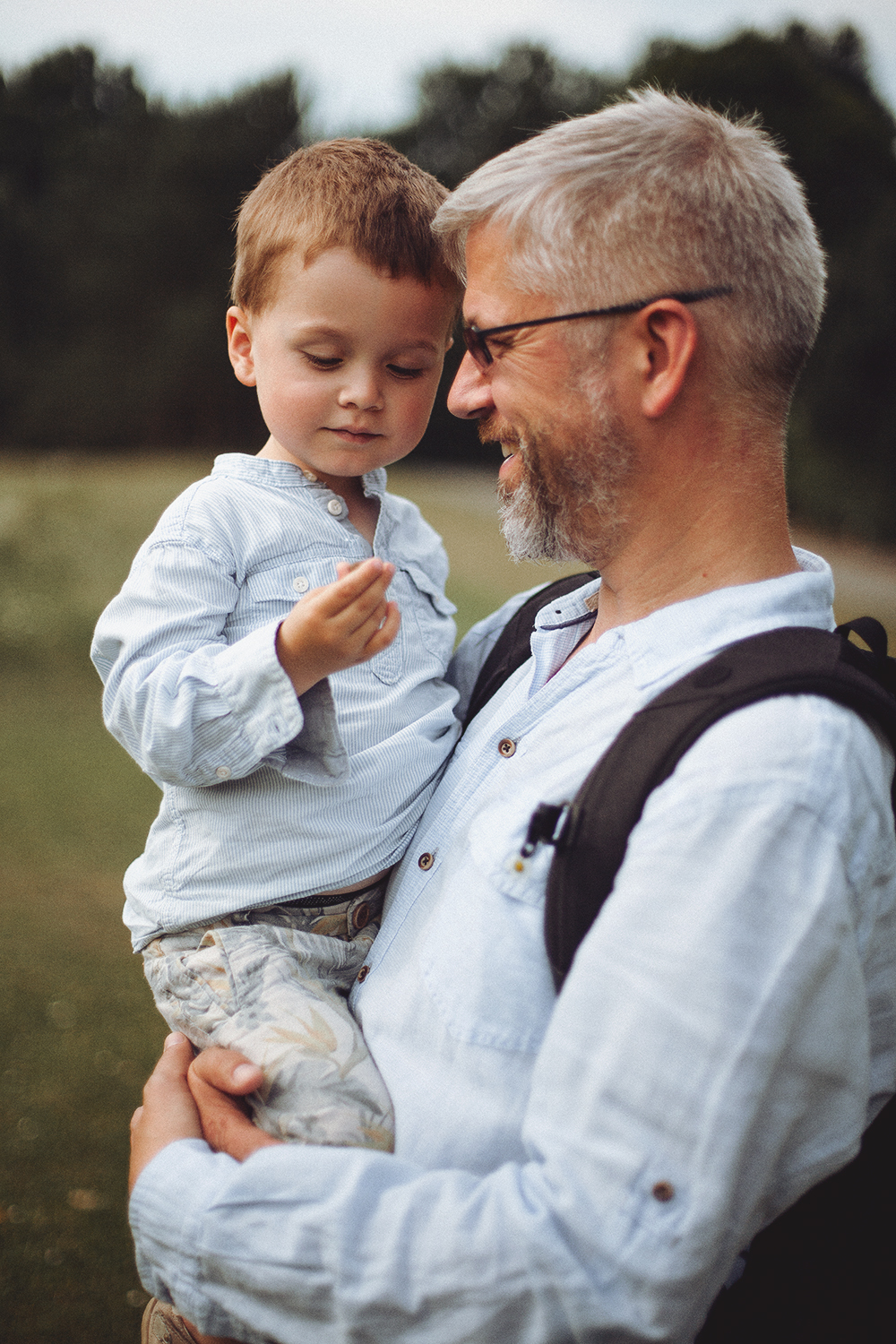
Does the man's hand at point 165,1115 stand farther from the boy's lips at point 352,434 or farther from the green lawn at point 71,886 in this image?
the green lawn at point 71,886

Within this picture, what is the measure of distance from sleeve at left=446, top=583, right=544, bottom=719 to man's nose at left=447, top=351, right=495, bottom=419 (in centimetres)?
41

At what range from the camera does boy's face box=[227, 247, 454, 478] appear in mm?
1605

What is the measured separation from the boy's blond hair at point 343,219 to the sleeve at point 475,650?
2.05ft

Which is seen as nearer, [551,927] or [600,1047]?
[600,1047]

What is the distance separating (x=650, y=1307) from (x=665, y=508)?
1.01 meters

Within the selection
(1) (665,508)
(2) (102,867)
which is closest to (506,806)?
(1) (665,508)

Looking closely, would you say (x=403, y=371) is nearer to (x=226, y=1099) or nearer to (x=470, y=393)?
(x=470, y=393)

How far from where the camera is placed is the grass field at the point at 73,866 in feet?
8.43

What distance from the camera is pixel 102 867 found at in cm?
459

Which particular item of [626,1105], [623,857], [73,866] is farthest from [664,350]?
[73,866]

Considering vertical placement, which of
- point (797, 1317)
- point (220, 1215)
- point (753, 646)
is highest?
point (753, 646)

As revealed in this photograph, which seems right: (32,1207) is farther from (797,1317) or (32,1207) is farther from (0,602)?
(0,602)

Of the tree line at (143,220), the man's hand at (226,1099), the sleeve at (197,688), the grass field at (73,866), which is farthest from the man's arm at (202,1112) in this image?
the tree line at (143,220)

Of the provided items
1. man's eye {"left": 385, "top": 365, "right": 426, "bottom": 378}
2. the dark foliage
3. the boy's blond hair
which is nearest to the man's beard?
man's eye {"left": 385, "top": 365, "right": 426, "bottom": 378}
